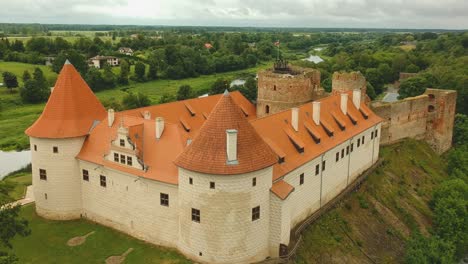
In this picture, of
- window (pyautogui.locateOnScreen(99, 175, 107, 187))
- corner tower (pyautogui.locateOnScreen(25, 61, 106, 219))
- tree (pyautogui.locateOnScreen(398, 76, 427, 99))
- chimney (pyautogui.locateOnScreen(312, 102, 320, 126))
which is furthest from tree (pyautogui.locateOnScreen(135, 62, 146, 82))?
window (pyautogui.locateOnScreen(99, 175, 107, 187))

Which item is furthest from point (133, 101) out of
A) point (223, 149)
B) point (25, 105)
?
point (223, 149)

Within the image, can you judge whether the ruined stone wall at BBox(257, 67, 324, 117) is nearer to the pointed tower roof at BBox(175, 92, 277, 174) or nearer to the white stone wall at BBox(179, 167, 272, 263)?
the pointed tower roof at BBox(175, 92, 277, 174)

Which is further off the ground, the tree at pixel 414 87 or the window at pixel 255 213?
the tree at pixel 414 87

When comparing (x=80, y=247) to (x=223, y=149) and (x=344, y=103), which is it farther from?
(x=344, y=103)

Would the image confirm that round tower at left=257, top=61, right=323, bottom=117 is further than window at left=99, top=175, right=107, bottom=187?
Yes

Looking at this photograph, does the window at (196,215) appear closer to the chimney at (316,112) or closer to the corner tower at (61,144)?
the corner tower at (61,144)

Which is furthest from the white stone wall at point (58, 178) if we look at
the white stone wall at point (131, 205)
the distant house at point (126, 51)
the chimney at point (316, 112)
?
the distant house at point (126, 51)

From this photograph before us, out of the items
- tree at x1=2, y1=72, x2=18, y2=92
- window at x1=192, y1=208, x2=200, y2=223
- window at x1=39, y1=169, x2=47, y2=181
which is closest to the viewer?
window at x1=192, y1=208, x2=200, y2=223
